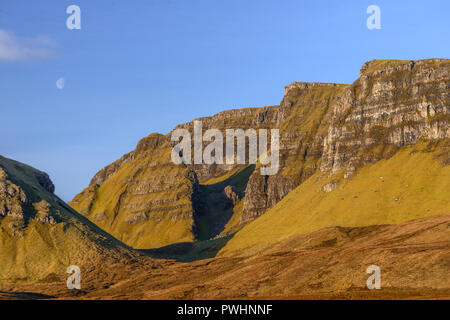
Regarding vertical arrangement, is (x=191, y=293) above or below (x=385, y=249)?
below

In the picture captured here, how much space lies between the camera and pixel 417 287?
155250 mm

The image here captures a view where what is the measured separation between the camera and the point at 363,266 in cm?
Answer: 17950
